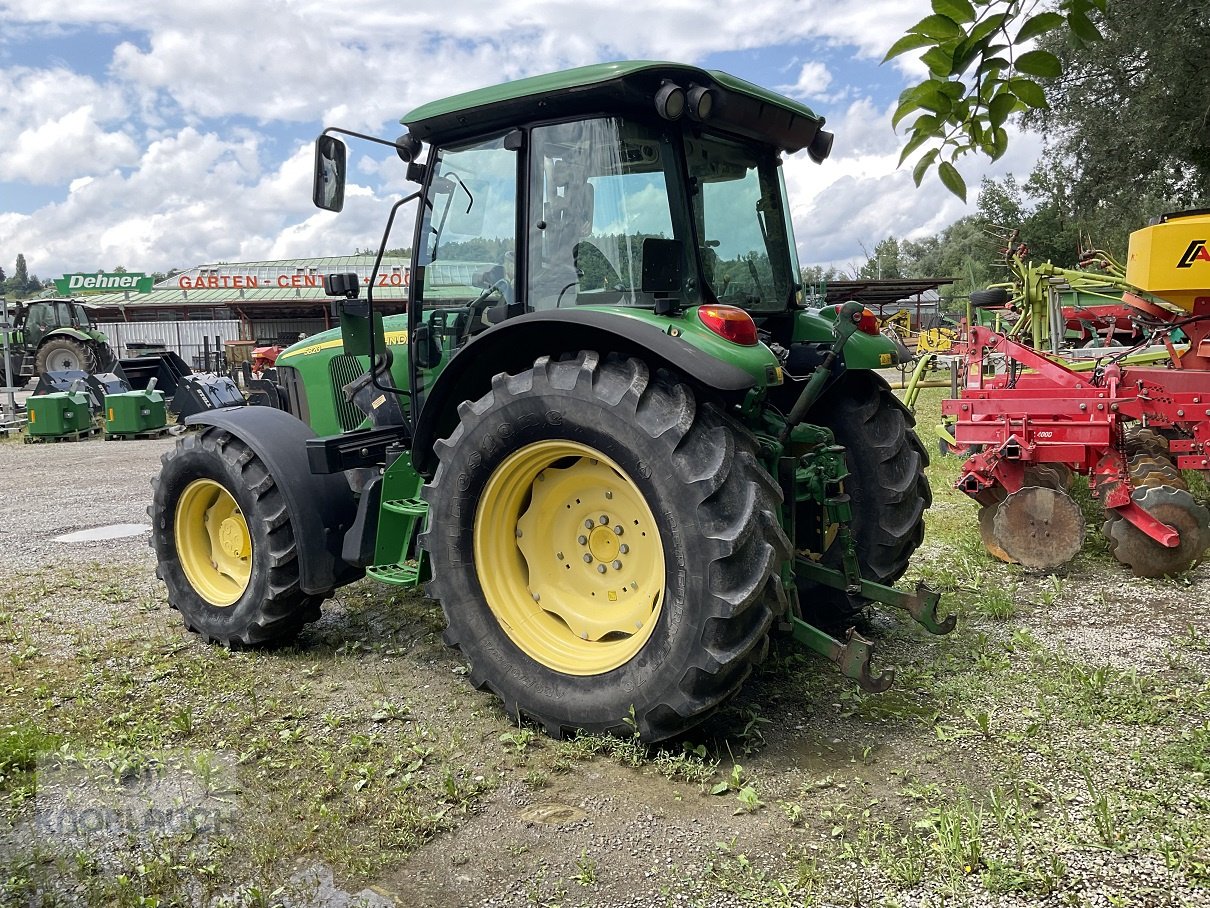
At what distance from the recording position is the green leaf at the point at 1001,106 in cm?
217

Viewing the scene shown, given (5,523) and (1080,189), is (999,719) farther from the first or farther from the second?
(1080,189)

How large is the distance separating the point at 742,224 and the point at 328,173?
1.77m

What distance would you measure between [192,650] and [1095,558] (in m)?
5.00

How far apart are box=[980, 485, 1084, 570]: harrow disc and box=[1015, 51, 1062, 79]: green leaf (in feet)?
12.1

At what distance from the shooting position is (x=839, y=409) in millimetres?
4359

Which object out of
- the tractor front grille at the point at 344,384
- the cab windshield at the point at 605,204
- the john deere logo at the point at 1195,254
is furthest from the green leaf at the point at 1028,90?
the john deere logo at the point at 1195,254

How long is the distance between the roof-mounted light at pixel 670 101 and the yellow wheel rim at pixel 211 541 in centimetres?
274

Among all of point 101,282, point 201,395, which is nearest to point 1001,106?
point 201,395

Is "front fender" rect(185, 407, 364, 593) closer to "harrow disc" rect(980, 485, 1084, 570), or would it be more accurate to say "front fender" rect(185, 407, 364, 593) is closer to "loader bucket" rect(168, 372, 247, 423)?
"harrow disc" rect(980, 485, 1084, 570)

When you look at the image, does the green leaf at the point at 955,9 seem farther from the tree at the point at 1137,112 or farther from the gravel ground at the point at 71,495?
the gravel ground at the point at 71,495

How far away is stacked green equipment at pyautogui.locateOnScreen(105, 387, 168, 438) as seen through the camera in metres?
14.5

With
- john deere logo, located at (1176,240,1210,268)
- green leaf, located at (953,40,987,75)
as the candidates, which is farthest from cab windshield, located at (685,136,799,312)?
john deere logo, located at (1176,240,1210,268)

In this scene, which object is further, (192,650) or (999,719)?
(192,650)

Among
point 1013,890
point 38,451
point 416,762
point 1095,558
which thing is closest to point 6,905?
point 416,762
